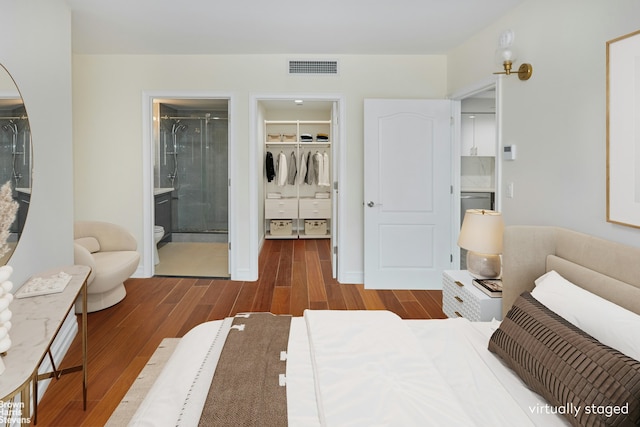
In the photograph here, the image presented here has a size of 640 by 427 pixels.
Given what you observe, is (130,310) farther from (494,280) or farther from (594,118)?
(594,118)

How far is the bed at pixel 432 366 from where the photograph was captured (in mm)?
1167

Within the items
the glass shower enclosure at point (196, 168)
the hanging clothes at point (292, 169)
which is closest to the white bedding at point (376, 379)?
the glass shower enclosure at point (196, 168)

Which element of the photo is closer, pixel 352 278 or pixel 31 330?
pixel 31 330

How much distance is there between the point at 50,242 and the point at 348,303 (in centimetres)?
242

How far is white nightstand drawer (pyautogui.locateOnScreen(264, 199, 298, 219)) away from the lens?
712cm

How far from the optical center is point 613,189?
6.25 ft

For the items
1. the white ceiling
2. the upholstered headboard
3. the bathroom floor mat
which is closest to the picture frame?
the upholstered headboard

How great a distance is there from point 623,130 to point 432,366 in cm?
141

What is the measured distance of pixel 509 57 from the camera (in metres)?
2.78

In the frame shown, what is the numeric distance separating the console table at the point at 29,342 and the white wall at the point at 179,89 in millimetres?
2347

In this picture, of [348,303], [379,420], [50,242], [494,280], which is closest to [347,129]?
[348,303]

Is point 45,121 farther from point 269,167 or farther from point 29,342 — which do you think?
point 269,167

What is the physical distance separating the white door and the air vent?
0.58 metres

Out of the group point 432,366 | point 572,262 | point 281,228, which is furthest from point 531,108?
point 281,228
